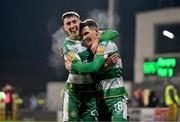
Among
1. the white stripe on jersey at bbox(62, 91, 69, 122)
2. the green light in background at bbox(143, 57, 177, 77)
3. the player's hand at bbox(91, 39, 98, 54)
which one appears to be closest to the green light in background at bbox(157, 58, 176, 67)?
the green light in background at bbox(143, 57, 177, 77)

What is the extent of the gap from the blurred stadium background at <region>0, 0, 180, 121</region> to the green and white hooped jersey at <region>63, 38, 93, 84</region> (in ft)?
43.8

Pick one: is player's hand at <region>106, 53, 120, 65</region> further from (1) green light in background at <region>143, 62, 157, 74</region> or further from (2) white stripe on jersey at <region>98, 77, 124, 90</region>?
(1) green light in background at <region>143, 62, 157, 74</region>

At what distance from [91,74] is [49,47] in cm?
1538

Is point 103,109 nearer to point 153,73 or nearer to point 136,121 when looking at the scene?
point 136,121

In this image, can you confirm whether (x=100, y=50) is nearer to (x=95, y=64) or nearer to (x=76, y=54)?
(x=95, y=64)

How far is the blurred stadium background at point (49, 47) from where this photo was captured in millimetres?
22672

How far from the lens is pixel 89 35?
577 cm

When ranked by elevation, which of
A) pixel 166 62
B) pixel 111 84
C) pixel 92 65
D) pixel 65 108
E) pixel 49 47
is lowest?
pixel 65 108

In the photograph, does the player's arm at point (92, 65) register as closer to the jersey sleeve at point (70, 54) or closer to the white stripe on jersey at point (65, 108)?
the jersey sleeve at point (70, 54)

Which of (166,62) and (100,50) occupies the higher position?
(166,62)

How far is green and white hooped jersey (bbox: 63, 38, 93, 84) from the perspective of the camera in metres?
5.77

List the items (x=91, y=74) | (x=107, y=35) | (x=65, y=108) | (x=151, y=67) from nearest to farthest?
1. (x=91, y=74)
2. (x=107, y=35)
3. (x=65, y=108)
4. (x=151, y=67)

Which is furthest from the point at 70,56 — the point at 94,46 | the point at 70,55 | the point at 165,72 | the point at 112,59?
the point at 165,72

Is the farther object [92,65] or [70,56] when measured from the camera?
[70,56]
